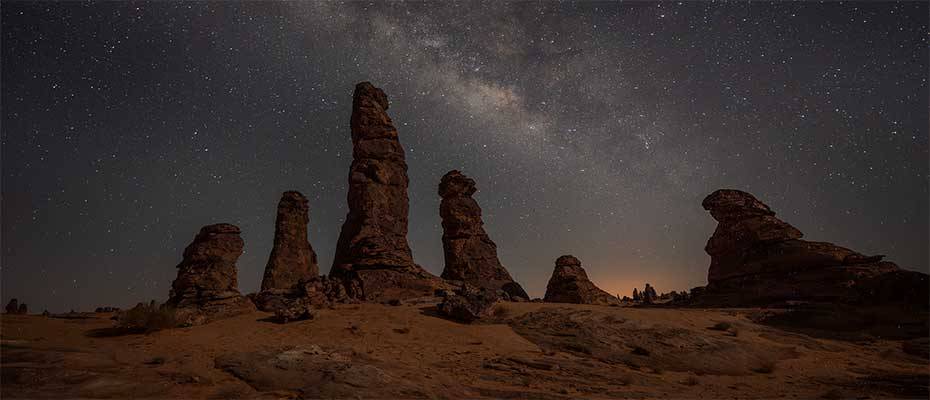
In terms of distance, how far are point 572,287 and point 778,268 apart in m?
13.9

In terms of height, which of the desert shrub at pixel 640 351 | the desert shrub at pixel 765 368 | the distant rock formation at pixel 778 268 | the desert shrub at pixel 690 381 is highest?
the distant rock formation at pixel 778 268

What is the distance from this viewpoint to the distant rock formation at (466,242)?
32.5m

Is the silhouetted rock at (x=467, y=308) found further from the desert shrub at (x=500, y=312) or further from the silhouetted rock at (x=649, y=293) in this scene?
the silhouetted rock at (x=649, y=293)

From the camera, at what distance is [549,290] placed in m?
34.2

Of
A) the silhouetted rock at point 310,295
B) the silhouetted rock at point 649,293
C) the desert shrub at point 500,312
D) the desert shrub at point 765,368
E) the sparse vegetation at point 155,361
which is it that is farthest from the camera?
the silhouetted rock at point 649,293

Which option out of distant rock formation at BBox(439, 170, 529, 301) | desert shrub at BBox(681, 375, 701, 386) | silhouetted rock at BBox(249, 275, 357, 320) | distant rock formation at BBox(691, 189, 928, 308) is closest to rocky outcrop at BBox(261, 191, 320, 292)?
distant rock formation at BBox(439, 170, 529, 301)

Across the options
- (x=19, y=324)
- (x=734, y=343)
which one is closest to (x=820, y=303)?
(x=734, y=343)

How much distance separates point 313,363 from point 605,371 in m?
7.72

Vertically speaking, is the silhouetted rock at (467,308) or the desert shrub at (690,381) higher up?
the silhouetted rock at (467,308)

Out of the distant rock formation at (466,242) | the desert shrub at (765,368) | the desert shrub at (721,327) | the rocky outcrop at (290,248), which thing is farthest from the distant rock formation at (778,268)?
the rocky outcrop at (290,248)

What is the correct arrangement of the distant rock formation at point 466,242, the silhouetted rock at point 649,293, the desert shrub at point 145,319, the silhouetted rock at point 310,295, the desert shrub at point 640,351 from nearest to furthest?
the desert shrub at point 640,351
the desert shrub at point 145,319
the silhouetted rock at point 310,295
the distant rock formation at point 466,242
the silhouetted rock at point 649,293

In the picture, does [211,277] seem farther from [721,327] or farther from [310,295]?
[721,327]

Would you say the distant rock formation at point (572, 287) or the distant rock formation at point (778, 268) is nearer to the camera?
the distant rock formation at point (778, 268)

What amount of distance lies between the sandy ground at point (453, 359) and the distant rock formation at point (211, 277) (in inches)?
64.1
